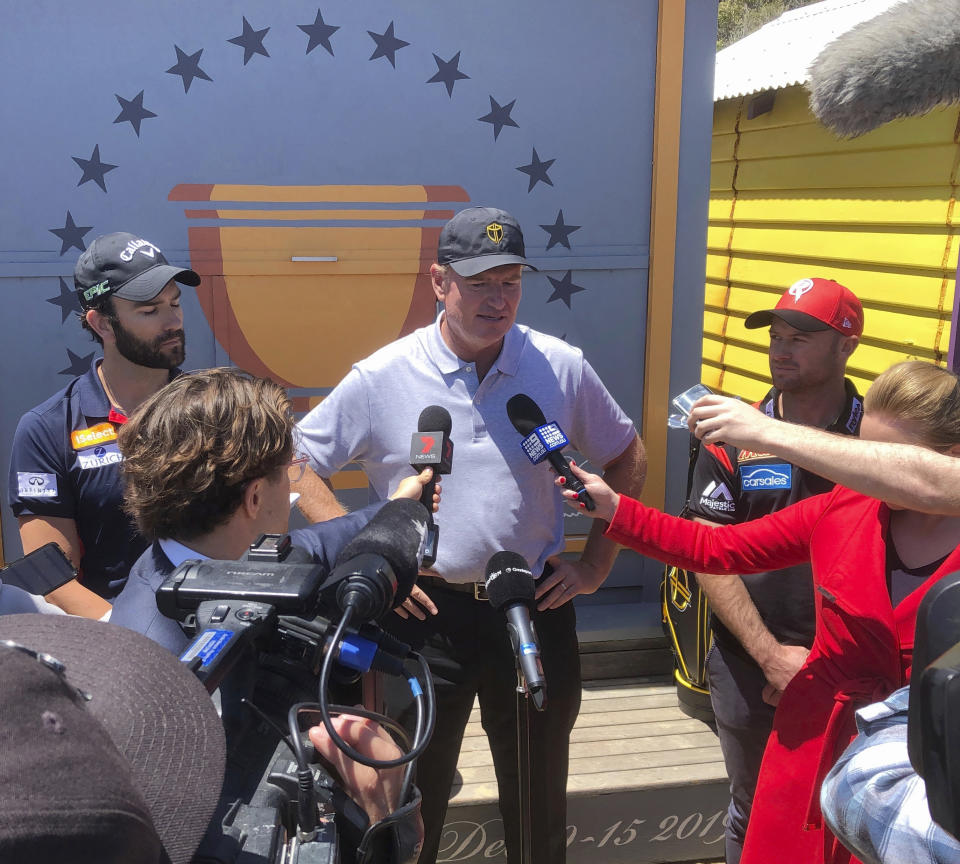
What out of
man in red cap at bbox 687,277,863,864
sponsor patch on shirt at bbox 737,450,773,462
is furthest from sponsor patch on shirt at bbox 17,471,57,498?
sponsor patch on shirt at bbox 737,450,773,462

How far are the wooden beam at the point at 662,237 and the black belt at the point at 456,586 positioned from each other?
187 cm

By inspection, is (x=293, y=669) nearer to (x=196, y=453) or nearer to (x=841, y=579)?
(x=196, y=453)

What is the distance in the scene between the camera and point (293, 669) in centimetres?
132

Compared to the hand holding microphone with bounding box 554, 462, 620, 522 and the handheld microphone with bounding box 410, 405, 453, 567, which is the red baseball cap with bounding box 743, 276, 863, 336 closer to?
the hand holding microphone with bounding box 554, 462, 620, 522

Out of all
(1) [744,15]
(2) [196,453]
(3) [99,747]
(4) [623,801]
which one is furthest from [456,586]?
(1) [744,15]

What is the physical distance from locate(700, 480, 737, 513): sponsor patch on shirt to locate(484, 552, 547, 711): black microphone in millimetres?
987

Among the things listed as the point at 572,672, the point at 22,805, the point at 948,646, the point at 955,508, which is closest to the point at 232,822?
the point at 22,805

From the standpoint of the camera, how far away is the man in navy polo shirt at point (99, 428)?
8.46ft

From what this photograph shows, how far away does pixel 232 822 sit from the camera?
1094 mm

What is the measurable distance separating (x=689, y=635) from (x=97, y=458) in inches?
94.7

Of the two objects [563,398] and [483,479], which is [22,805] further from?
[563,398]

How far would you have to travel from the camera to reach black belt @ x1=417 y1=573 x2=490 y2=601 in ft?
8.89

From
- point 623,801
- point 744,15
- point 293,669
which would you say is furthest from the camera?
point 744,15

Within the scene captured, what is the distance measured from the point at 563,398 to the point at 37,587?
5.40 ft
